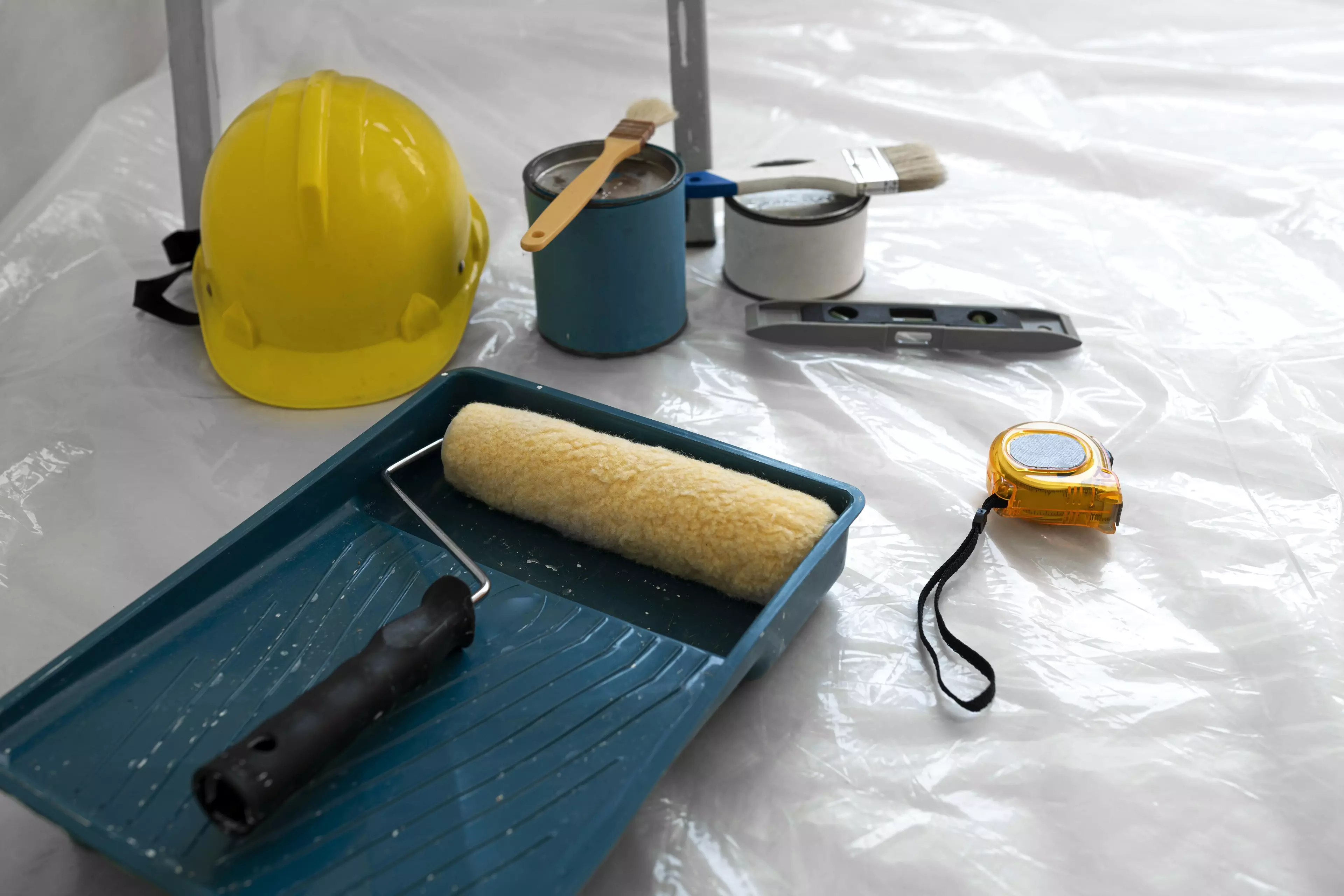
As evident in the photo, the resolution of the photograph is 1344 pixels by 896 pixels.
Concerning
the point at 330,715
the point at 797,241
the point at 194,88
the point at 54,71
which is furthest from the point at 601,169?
the point at 54,71

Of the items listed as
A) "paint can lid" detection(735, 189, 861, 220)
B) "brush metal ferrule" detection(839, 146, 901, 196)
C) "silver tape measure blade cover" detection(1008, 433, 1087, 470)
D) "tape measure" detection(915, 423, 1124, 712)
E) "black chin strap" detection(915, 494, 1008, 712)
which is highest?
"brush metal ferrule" detection(839, 146, 901, 196)

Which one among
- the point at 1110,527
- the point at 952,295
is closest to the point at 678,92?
the point at 952,295

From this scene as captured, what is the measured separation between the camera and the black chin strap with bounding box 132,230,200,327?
47.1 inches

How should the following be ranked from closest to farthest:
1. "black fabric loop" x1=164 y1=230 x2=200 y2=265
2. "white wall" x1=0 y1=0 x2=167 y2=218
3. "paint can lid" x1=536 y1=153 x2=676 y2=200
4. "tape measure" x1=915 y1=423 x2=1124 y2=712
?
1. "tape measure" x1=915 y1=423 x2=1124 y2=712
2. "paint can lid" x1=536 y1=153 x2=676 y2=200
3. "black fabric loop" x1=164 y1=230 x2=200 y2=265
4. "white wall" x1=0 y1=0 x2=167 y2=218

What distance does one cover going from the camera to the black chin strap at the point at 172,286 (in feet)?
3.92

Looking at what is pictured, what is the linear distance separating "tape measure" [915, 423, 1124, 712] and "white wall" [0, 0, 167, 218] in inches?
50.3

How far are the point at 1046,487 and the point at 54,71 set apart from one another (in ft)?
4.70

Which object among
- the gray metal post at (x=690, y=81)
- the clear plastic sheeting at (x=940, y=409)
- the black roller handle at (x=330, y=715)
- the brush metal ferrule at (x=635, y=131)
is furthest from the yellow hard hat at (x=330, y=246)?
the black roller handle at (x=330, y=715)

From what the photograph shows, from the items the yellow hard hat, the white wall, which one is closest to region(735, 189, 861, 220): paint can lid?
the yellow hard hat

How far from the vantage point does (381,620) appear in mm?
777

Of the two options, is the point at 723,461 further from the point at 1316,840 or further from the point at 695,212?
the point at 695,212

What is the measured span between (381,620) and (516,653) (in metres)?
0.11

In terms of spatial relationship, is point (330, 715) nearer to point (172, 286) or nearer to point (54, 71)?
point (172, 286)

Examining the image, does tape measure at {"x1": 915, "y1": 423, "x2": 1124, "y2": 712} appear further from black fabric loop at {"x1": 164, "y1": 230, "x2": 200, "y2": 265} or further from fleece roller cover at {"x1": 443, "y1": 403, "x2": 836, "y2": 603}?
black fabric loop at {"x1": 164, "y1": 230, "x2": 200, "y2": 265}
